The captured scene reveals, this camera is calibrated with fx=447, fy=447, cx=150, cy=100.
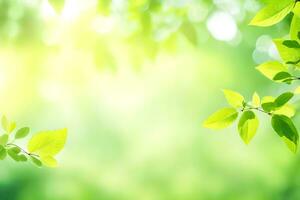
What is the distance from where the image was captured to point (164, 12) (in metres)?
2.60

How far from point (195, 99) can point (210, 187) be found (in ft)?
6.90

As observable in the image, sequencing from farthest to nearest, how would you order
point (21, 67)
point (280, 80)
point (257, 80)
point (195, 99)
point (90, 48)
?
1. point (195, 99)
2. point (257, 80)
3. point (21, 67)
4. point (90, 48)
5. point (280, 80)

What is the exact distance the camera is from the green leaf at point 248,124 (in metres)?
1.04

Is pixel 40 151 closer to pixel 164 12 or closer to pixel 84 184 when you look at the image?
pixel 164 12

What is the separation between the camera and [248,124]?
1.05m

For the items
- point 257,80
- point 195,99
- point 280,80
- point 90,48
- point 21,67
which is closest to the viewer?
point 280,80

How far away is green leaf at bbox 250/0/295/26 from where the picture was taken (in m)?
0.94

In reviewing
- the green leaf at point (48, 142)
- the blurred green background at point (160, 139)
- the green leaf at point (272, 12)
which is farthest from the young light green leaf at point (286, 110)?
the blurred green background at point (160, 139)

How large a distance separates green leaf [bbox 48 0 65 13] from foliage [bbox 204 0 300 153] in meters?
0.50

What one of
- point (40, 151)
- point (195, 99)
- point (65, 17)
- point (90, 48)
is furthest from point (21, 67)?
point (195, 99)

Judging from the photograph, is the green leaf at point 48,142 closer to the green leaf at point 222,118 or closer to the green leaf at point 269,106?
the green leaf at point 222,118

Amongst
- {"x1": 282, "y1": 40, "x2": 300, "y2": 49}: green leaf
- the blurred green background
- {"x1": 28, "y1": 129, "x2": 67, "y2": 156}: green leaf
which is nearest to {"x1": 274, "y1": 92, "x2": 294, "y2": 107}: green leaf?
{"x1": 282, "y1": 40, "x2": 300, "y2": 49}: green leaf

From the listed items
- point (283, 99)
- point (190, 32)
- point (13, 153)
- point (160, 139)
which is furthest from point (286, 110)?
point (160, 139)

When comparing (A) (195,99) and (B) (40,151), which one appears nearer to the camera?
(B) (40,151)
